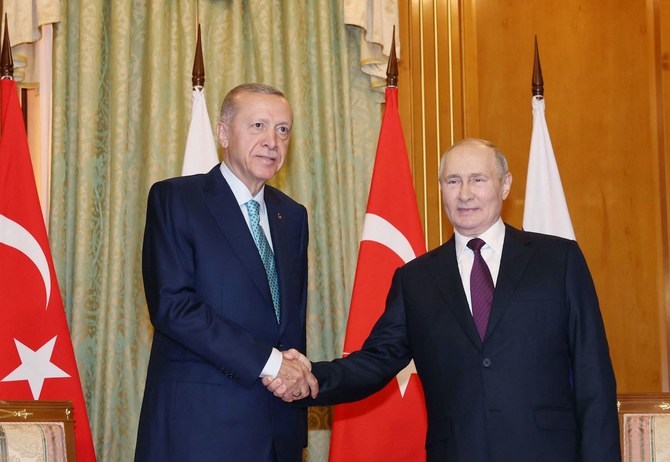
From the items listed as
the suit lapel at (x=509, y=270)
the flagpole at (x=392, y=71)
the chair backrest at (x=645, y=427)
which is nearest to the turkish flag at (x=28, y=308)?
the flagpole at (x=392, y=71)

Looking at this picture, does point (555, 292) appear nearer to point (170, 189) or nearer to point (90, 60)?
point (170, 189)

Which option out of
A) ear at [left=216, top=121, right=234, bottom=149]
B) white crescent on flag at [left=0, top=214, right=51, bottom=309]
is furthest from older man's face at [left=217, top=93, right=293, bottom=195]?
white crescent on flag at [left=0, top=214, right=51, bottom=309]

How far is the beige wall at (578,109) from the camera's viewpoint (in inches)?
193

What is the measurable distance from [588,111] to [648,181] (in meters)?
0.53

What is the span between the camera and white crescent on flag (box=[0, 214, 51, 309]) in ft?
13.1

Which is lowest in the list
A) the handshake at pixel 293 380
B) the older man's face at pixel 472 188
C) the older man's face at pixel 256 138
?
the handshake at pixel 293 380

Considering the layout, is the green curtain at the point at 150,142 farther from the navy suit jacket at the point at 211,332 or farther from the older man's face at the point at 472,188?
the older man's face at the point at 472,188

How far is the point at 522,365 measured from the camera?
2633 mm

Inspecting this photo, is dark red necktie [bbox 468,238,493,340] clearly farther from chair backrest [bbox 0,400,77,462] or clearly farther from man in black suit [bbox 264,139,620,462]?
chair backrest [bbox 0,400,77,462]

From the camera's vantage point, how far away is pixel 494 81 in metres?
4.99

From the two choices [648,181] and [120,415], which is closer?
[120,415]

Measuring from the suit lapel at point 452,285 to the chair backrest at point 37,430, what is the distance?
4.68 feet

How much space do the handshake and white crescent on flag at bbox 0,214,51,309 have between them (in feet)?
5.11

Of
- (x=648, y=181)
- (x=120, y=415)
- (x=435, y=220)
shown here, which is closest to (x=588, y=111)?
(x=648, y=181)
